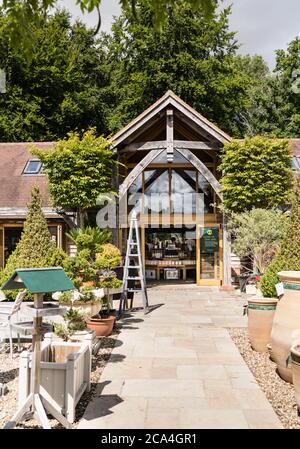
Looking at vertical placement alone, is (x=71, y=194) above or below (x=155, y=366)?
above

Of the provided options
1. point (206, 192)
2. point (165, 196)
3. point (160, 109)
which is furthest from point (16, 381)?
point (206, 192)

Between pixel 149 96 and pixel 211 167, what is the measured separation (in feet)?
34.5

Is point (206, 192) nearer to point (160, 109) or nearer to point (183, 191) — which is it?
point (183, 191)

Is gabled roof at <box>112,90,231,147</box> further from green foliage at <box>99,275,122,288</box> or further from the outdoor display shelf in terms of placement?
the outdoor display shelf

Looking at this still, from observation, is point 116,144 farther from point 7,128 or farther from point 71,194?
point 7,128

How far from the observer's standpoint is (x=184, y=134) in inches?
671

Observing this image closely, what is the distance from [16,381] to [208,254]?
35.8 feet

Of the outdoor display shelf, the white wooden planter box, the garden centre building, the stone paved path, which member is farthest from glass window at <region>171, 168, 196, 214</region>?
the outdoor display shelf

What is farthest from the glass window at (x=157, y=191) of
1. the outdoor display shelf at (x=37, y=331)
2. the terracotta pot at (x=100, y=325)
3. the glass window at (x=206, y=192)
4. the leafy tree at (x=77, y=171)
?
the outdoor display shelf at (x=37, y=331)

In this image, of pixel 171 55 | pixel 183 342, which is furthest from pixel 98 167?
pixel 171 55

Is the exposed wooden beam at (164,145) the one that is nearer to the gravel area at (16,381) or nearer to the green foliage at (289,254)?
the green foliage at (289,254)

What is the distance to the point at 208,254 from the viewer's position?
16.2 m

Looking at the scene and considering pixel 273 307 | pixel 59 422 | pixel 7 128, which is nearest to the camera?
pixel 59 422

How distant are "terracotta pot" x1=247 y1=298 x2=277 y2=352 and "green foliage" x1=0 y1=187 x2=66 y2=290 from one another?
4680mm
